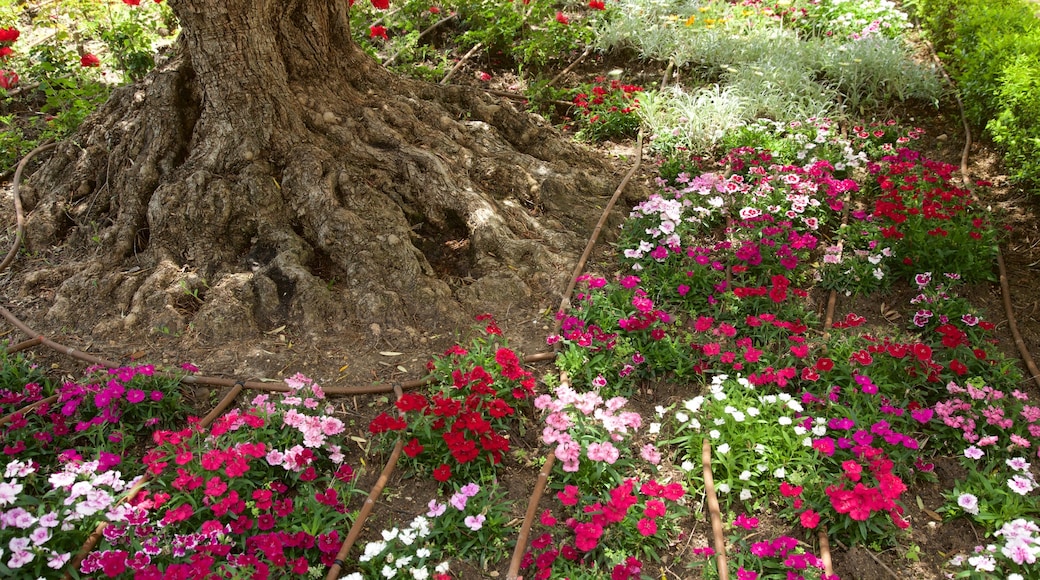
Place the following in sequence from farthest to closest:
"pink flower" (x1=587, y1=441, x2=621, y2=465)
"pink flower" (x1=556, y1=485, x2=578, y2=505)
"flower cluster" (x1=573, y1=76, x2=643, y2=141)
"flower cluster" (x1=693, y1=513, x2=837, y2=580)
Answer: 1. "flower cluster" (x1=573, y1=76, x2=643, y2=141)
2. "pink flower" (x1=587, y1=441, x2=621, y2=465)
3. "pink flower" (x1=556, y1=485, x2=578, y2=505)
4. "flower cluster" (x1=693, y1=513, x2=837, y2=580)

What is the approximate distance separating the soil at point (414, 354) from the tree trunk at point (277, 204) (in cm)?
7

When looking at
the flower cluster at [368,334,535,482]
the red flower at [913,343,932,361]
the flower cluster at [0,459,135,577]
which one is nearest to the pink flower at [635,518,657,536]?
the flower cluster at [368,334,535,482]

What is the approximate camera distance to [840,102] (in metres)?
5.46

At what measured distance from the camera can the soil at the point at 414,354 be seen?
8.93ft

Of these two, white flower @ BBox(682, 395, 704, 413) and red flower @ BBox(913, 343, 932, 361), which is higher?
red flower @ BBox(913, 343, 932, 361)

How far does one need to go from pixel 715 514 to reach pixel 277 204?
8.46 ft

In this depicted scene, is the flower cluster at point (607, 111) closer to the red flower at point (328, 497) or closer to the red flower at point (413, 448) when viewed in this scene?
the red flower at point (413, 448)

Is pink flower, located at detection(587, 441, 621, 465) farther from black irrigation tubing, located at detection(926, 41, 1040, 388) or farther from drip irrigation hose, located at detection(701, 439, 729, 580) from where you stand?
black irrigation tubing, located at detection(926, 41, 1040, 388)

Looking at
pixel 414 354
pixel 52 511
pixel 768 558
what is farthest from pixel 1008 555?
pixel 52 511

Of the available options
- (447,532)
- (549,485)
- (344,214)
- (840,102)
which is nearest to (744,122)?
(840,102)

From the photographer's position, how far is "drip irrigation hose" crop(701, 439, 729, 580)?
257cm

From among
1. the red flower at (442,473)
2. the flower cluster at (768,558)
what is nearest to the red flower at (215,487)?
the red flower at (442,473)

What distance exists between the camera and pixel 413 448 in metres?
2.87

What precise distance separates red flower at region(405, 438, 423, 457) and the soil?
16 cm
